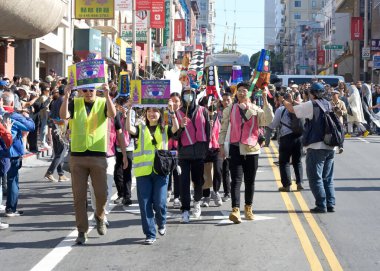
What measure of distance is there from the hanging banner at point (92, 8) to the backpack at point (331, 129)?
22.4 meters

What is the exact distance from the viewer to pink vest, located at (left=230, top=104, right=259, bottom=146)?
10.6 m

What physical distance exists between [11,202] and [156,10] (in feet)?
101

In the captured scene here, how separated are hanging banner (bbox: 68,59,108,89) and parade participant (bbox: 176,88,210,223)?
5.88ft

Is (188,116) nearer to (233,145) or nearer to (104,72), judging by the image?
(233,145)

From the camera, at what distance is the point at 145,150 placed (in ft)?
30.7

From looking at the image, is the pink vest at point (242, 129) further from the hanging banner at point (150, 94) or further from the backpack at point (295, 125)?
the backpack at point (295, 125)

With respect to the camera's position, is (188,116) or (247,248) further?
(188,116)

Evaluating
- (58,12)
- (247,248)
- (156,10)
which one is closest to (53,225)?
(247,248)

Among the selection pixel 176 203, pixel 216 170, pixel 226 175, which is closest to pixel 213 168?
pixel 216 170

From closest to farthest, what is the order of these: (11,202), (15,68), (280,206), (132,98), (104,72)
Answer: (104,72)
(132,98)
(11,202)
(280,206)
(15,68)

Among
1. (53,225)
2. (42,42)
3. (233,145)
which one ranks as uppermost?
(42,42)

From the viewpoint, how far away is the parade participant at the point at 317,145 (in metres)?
11.4

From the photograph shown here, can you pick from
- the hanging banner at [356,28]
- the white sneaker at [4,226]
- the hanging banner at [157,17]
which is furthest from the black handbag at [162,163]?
the hanging banner at [356,28]

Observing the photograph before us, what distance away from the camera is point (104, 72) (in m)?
8.96
